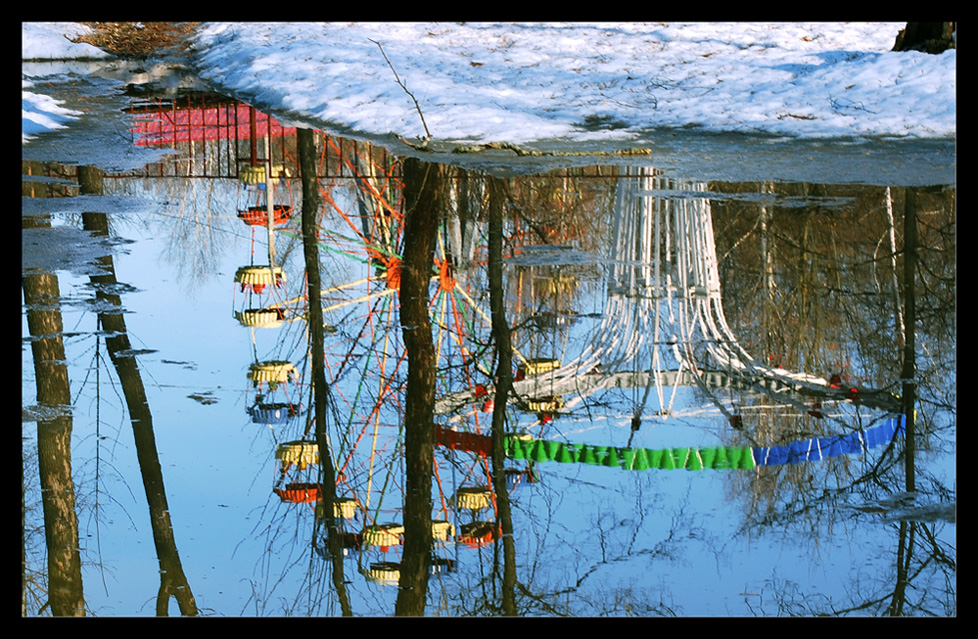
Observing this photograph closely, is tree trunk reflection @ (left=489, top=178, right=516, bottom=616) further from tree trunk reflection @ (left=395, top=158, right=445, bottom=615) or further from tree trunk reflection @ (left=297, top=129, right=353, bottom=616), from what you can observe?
tree trunk reflection @ (left=297, top=129, right=353, bottom=616)

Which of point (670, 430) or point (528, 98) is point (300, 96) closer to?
point (528, 98)

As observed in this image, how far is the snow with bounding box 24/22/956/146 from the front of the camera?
888 cm

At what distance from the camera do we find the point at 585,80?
10.3m

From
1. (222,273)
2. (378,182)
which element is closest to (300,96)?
(378,182)

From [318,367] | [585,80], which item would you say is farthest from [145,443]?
[585,80]

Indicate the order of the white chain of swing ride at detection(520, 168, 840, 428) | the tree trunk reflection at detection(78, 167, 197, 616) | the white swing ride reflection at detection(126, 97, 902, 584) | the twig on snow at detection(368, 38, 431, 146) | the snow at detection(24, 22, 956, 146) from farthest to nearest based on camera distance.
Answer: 1. the snow at detection(24, 22, 956, 146)
2. the twig on snow at detection(368, 38, 431, 146)
3. the white chain of swing ride at detection(520, 168, 840, 428)
4. the white swing ride reflection at detection(126, 97, 902, 584)
5. the tree trunk reflection at detection(78, 167, 197, 616)

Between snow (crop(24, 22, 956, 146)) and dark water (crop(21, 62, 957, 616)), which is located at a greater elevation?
snow (crop(24, 22, 956, 146))

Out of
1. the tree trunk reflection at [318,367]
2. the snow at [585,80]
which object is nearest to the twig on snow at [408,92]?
the snow at [585,80]

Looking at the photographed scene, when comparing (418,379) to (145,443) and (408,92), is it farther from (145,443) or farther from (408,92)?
(408,92)

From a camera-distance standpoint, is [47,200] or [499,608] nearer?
[499,608]

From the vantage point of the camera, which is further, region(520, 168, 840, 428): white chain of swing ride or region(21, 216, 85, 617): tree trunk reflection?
region(520, 168, 840, 428): white chain of swing ride

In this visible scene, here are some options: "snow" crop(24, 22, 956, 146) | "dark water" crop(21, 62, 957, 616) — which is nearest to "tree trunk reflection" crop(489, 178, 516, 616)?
"dark water" crop(21, 62, 957, 616)

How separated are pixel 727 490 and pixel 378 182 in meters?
3.99
